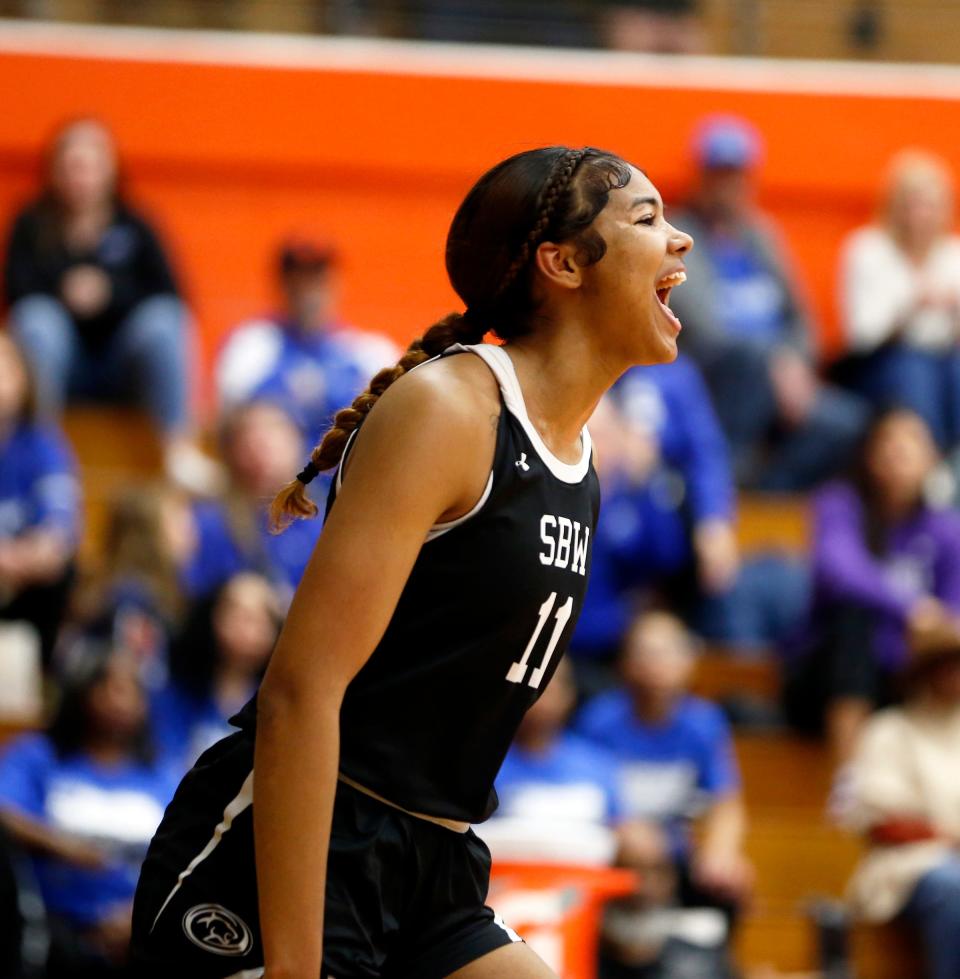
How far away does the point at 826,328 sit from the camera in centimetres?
973

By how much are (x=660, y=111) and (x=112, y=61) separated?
8.94 ft

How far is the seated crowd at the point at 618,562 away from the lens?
20.1 feet

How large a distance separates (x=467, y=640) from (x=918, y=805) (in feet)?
13.9

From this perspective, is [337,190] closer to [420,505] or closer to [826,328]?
[826,328]

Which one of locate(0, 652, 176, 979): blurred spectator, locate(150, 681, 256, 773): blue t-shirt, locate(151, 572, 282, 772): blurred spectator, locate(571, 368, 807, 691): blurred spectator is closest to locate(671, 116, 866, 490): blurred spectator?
locate(571, 368, 807, 691): blurred spectator

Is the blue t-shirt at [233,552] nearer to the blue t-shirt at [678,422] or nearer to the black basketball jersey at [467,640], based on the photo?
the blue t-shirt at [678,422]

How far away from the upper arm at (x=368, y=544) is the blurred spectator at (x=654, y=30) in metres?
7.77

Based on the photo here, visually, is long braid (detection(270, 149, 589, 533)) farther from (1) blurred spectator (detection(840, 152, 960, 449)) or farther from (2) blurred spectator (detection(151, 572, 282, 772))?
(1) blurred spectator (detection(840, 152, 960, 449))

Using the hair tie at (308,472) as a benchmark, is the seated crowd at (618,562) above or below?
above

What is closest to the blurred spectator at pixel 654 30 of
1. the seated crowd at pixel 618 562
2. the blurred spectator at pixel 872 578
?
the seated crowd at pixel 618 562

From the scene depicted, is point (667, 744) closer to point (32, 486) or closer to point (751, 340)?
point (751, 340)

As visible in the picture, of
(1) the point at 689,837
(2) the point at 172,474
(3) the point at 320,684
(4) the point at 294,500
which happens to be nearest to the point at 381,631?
(3) the point at 320,684

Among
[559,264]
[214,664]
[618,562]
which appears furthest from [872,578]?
[559,264]

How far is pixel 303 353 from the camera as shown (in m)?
8.35
